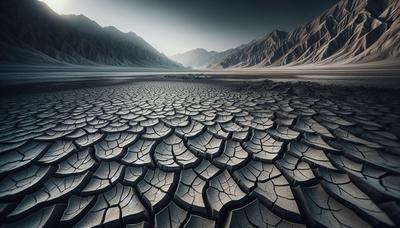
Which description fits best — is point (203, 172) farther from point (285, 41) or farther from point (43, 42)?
point (285, 41)

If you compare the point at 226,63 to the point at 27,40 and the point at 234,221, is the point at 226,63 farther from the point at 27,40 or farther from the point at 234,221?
the point at 234,221

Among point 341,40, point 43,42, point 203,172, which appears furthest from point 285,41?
point 43,42

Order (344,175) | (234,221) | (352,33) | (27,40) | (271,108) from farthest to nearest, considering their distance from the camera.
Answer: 1. (352,33)
2. (27,40)
3. (271,108)
4. (344,175)
5. (234,221)

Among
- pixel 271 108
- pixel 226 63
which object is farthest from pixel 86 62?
pixel 226 63

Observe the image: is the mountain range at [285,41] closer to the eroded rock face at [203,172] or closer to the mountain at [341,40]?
the mountain at [341,40]

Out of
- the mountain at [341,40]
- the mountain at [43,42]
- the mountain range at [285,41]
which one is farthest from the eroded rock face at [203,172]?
the mountain at [341,40]

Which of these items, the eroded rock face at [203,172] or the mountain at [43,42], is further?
the mountain at [43,42]

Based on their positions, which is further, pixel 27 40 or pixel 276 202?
pixel 27 40
